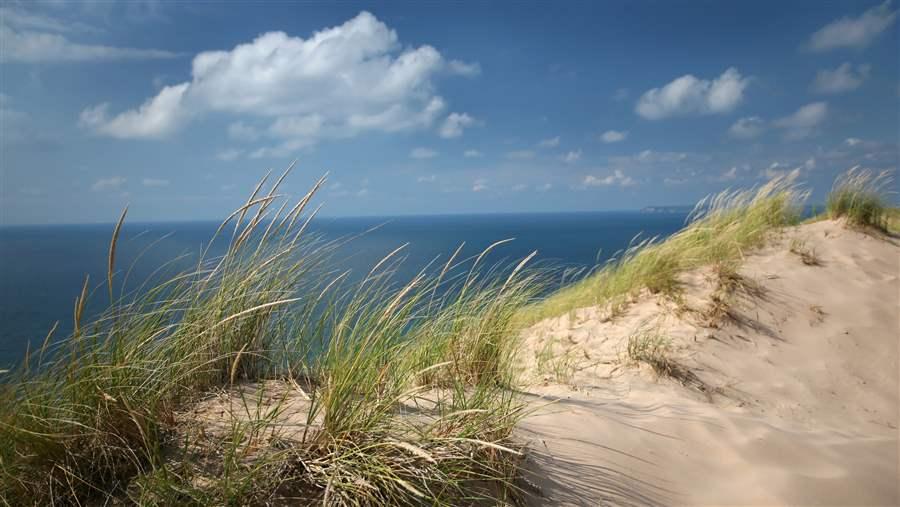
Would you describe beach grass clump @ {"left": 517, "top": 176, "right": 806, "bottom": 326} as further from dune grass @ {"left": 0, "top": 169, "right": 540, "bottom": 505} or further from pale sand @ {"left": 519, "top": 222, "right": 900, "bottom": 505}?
dune grass @ {"left": 0, "top": 169, "right": 540, "bottom": 505}

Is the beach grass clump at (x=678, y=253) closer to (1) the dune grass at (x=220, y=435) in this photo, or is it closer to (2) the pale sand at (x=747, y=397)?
(2) the pale sand at (x=747, y=397)

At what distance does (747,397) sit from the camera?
3.48 meters

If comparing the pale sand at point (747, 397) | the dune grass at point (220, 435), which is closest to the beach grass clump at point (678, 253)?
the pale sand at point (747, 397)

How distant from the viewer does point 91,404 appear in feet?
5.37

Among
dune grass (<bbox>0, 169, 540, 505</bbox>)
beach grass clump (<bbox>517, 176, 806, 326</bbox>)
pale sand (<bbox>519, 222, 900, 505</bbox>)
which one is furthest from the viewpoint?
beach grass clump (<bbox>517, 176, 806, 326</bbox>)

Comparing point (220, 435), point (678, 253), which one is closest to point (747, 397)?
point (678, 253)

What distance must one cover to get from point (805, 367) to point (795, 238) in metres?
3.07

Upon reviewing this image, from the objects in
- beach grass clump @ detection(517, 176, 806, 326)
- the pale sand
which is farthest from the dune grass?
beach grass clump @ detection(517, 176, 806, 326)

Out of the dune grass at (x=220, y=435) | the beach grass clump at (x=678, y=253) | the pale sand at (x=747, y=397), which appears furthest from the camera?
the beach grass clump at (x=678, y=253)

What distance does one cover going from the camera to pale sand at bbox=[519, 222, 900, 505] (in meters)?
2.10

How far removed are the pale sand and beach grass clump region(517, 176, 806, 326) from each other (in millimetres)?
222

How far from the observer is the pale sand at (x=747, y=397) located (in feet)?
6.88

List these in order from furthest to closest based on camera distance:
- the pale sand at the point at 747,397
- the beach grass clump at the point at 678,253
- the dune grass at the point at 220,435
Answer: the beach grass clump at the point at 678,253 → the pale sand at the point at 747,397 → the dune grass at the point at 220,435

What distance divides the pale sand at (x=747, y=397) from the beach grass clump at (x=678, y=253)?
222 millimetres
